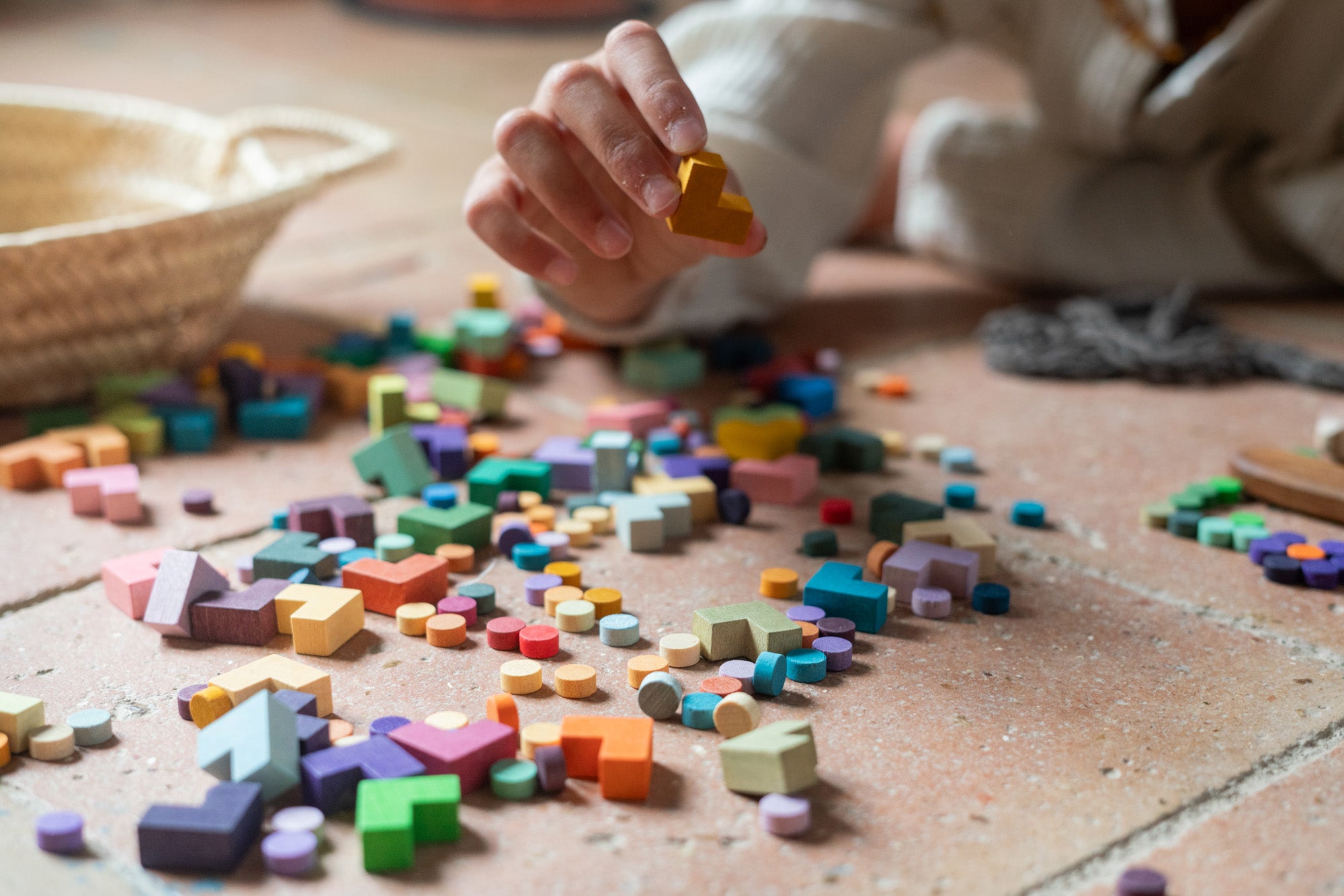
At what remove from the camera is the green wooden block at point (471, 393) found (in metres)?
1.37

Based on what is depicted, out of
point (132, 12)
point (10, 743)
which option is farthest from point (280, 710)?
point (132, 12)

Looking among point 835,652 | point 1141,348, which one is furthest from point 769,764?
point 1141,348

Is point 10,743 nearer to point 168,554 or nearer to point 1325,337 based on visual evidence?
point 168,554

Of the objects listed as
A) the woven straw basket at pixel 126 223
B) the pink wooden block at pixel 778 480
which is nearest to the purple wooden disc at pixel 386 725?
the pink wooden block at pixel 778 480

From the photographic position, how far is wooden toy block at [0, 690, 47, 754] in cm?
78

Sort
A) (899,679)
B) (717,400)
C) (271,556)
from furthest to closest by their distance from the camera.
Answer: (717,400) < (271,556) < (899,679)

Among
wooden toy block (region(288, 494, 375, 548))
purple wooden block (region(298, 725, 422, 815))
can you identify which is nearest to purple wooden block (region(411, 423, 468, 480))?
wooden toy block (region(288, 494, 375, 548))

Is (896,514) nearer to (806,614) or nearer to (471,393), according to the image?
(806,614)

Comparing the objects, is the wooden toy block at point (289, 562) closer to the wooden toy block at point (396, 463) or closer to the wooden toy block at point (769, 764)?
the wooden toy block at point (396, 463)

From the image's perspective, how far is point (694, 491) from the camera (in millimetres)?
1136

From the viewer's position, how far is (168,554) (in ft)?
3.13

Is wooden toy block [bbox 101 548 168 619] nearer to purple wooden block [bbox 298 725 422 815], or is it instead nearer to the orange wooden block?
the orange wooden block

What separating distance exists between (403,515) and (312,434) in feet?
1.04

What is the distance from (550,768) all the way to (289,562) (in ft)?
1.12
